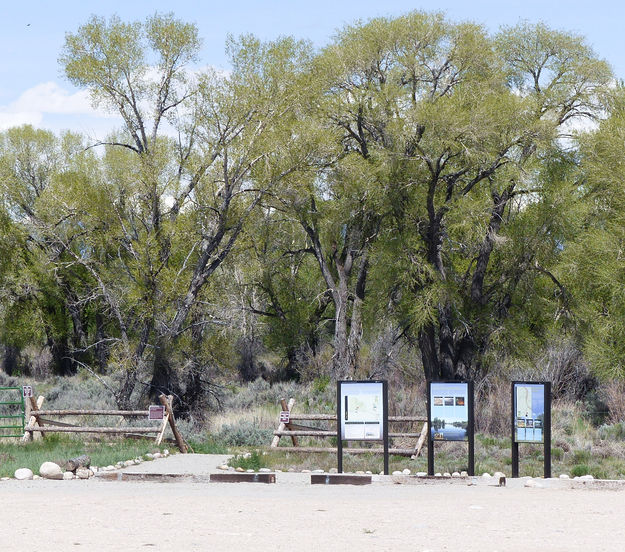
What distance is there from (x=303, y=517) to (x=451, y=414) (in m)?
4.24

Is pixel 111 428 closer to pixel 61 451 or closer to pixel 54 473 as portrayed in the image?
pixel 61 451

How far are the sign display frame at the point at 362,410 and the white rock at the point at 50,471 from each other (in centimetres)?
398

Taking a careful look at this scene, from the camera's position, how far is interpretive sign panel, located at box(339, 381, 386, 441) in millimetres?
13977

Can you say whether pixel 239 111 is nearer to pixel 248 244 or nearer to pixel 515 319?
pixel 248 244

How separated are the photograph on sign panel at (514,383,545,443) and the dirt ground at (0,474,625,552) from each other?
105 centimetres

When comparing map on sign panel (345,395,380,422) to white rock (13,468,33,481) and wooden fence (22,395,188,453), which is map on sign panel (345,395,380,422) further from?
white rock (13,468,33,481)

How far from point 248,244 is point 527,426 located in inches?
580

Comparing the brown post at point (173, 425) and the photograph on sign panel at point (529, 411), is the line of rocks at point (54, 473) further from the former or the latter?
the photograph on sign panel at point (529, 411)

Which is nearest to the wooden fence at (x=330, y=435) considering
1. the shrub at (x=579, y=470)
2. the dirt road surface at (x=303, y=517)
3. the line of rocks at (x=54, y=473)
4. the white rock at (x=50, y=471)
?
the shrub at (x=579, y=470)

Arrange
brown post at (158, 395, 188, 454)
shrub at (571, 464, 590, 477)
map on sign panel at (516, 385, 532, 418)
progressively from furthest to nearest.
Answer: brown post at (158, 395, 188, 454), shrub at (571, 464, 590, 477), map on sign panel at (516, 385, 532, 418)

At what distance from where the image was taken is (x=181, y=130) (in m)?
26.7

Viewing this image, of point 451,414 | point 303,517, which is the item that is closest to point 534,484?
point 451,414

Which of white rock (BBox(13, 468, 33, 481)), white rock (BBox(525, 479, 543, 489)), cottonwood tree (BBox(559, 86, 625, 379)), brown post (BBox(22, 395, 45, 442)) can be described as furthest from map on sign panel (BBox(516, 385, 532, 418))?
cottonwood tree (BBox(559, 86, 625, 379))

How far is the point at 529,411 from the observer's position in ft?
44.2
